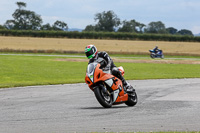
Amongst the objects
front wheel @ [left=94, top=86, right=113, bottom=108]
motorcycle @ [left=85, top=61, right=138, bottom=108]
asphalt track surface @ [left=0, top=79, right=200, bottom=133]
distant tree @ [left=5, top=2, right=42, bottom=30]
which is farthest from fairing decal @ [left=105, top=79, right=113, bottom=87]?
distant tree @ [left=5, top=2, right=42, bottom=30]

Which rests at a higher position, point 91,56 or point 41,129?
point 91,56

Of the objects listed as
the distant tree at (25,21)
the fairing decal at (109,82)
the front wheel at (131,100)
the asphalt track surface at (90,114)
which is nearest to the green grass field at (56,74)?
the asphalt track surface at (90,114)

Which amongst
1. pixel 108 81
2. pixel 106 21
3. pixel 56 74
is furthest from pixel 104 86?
pixel 106 21

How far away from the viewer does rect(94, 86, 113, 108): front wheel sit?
33.5ft

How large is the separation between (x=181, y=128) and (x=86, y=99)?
224 inches

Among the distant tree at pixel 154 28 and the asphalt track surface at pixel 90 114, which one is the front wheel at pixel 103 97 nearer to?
the asphalt track surface at pixel 90 114

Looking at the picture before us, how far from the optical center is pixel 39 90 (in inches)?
620

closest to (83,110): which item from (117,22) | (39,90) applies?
(39,90)

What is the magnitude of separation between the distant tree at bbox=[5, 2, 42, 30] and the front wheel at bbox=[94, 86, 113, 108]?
399 ft

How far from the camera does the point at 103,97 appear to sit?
1035 cm

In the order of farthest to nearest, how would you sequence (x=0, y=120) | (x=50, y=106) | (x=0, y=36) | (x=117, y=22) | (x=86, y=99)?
1. (x=117, y=22)
2. (x=0, y=36)
3. (x=86, y=99)
4. (x=50, y=106)
5. (x=0, y=120)

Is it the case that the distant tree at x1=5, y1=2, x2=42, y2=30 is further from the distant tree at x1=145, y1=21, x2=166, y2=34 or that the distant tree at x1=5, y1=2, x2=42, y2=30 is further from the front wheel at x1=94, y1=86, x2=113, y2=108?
the front wheel at x1=94, y1=86, x2=113, y2=108

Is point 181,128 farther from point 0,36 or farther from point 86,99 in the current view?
point 0,36

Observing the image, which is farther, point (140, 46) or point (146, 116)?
point (140, 46)
